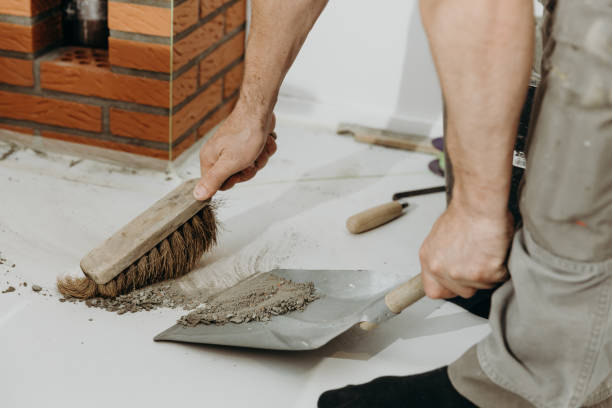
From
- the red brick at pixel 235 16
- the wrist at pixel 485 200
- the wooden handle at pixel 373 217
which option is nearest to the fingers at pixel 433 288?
the wrist at pixel 485 200

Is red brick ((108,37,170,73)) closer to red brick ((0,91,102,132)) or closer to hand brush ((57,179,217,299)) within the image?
red brick ((0,91,102,132))

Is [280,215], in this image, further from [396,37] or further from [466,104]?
[466,104]

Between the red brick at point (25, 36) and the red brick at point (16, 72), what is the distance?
3 cm

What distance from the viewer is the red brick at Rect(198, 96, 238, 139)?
2.12 metres

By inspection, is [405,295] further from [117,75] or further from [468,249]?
[117,75]

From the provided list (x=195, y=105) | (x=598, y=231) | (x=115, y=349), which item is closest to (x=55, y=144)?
(x=195, y=105)

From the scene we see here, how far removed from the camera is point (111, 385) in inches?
46.9

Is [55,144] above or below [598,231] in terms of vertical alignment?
below

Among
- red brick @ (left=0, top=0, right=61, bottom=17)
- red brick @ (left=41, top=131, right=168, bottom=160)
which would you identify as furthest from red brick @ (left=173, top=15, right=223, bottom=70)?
red brick @ (left=0, top=0, right=61, bottom=17)

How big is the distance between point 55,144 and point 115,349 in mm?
896

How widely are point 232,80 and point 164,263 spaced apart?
0.99 meters

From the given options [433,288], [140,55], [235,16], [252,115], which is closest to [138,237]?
[252,115]

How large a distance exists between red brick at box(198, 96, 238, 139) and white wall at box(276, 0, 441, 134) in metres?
0.16

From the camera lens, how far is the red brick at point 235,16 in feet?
6.98
